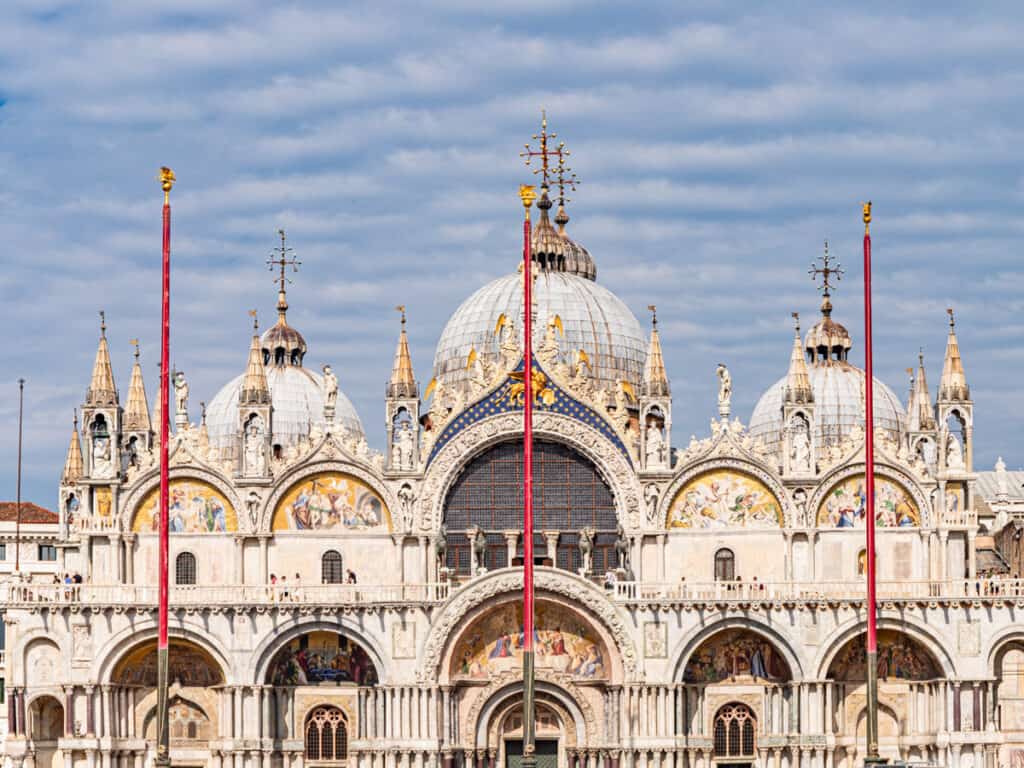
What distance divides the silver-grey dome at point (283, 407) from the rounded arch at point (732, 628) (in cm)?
2673

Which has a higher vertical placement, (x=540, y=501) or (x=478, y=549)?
(x=540, y=501)

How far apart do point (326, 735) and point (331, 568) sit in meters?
5.85

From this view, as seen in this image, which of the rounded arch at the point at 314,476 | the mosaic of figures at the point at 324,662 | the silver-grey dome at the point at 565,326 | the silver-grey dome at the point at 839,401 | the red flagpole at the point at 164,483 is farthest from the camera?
the silver-grey dome at the point at 839,401

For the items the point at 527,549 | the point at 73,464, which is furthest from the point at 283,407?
the point at 527,549

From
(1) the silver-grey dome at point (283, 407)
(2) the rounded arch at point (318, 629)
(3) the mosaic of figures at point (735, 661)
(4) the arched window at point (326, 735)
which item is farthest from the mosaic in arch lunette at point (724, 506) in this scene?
(1) the silver-grey dome at point (283, 407)

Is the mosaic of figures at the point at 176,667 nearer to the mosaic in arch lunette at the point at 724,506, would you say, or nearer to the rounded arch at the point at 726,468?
the rounded arch at the point at 726,468

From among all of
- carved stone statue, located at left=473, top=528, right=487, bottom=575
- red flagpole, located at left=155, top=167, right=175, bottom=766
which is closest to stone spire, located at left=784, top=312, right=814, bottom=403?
carved stone statue, located at left=473, top=528, right=487, bottom=575

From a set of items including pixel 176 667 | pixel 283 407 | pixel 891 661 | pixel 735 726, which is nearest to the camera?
pixel 891 661

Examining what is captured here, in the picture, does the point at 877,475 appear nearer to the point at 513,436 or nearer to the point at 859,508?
the point at 859,508

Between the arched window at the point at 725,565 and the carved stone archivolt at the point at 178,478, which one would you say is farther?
the carved stone archivolt at the point at 178,478

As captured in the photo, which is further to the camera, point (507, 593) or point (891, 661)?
point (891, 661)

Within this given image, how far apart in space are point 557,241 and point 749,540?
740 inches

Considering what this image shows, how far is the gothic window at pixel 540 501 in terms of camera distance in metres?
81.9

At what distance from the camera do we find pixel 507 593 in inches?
3095
